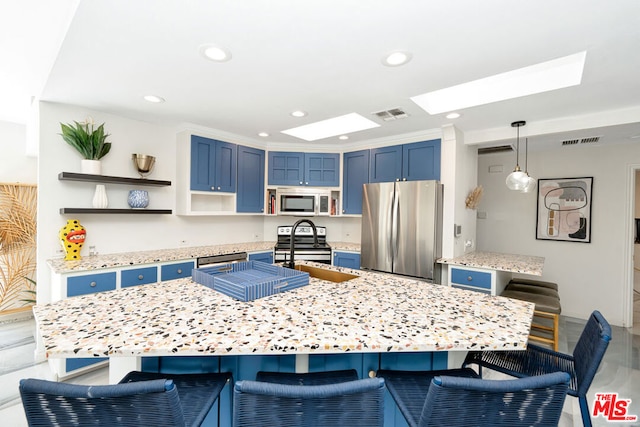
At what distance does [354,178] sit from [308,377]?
3.32 meters

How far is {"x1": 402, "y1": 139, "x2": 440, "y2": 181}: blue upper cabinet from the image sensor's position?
345 cm

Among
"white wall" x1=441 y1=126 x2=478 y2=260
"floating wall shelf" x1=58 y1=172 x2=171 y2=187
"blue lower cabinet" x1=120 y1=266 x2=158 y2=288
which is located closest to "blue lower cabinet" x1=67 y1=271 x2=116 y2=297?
"blue lower cabinet" x1=120 y1=266 x2=158 y2=288

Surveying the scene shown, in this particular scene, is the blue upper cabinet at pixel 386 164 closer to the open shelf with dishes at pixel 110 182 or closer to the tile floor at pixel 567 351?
the tile floor at pixel 567 351

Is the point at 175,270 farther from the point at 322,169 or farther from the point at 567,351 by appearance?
the point at 567,351

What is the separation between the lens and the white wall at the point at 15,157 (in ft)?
11.7

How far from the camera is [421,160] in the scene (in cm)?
357

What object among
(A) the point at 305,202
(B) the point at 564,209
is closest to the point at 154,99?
(A) the point at 305,202

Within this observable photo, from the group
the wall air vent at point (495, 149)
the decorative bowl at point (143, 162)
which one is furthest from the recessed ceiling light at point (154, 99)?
the wall air vent at point (495, 149)

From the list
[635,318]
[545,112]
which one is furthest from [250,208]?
[635,318]

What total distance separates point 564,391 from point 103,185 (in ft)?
12.5

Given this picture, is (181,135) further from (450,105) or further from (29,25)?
(450,105)

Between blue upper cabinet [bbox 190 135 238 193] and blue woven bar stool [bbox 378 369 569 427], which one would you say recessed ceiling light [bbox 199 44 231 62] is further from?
blue woven bar stool [bbox 378 369 569 427]

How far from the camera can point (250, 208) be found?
419cm

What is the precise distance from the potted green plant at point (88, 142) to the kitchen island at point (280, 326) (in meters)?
1.90
